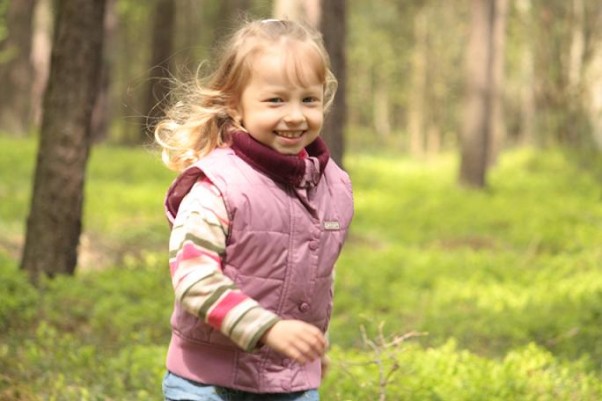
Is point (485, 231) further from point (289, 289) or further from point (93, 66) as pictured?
point (289, 289)

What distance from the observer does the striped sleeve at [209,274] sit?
116 inches

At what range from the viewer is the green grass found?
5.83 m

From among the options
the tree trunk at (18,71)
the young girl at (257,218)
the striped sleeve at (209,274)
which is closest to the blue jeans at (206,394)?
the young girl at (257,218)

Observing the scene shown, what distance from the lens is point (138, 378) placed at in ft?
19.5

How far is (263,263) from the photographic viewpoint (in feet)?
10.5

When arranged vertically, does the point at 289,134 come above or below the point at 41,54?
above

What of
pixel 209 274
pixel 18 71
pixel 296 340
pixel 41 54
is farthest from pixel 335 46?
pixel 41 54

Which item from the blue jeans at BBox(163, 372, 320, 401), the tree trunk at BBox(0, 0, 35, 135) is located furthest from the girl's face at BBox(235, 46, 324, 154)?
the tree trunk at BBox(0, 0, 35, 135)

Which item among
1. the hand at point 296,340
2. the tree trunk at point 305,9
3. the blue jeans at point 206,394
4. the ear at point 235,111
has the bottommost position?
the blue jeans at point 206,394

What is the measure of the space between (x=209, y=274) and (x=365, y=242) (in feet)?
33.8

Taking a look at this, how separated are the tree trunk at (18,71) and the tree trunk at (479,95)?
10948 millimetres

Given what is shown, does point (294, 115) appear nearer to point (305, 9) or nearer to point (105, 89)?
point (305, 9)

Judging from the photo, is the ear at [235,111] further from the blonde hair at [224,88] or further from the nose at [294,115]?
the nose at [294,115]

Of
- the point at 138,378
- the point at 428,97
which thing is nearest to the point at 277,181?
the point at 138,378
